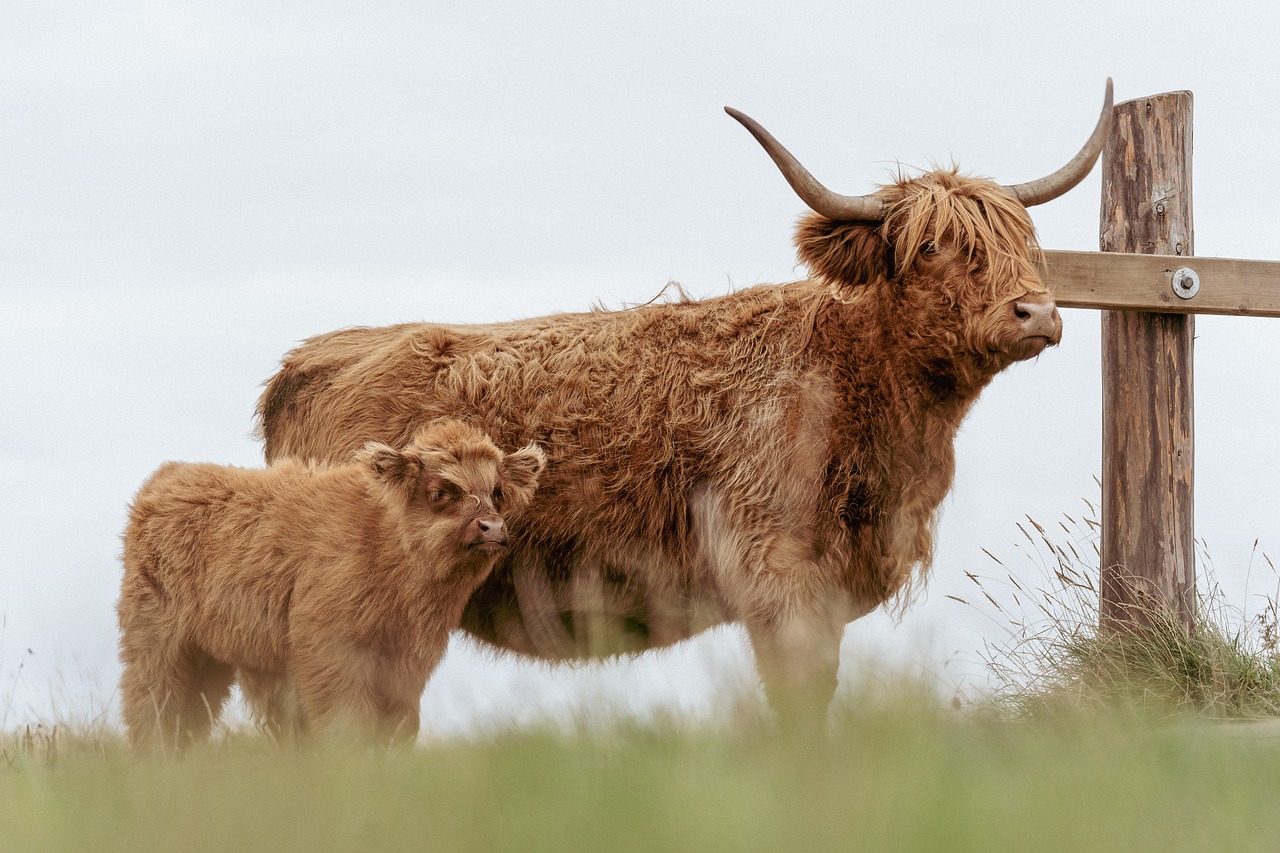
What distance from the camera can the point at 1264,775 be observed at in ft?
11.4

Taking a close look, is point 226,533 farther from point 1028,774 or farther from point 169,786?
point 1028,774

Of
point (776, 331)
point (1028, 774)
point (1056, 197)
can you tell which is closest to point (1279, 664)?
point (1056, 197)

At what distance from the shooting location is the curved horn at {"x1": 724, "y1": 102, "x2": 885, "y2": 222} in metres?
6.13

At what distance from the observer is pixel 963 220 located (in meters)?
6.05

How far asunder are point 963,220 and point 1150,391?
2870 mm

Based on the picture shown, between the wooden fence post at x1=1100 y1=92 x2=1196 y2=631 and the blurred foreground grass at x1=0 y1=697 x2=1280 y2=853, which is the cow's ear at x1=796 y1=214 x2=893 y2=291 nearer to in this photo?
the wooden fence post at x1=1100 y1=92 x2=1196 y2=631

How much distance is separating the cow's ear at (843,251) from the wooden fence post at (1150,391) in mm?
2772

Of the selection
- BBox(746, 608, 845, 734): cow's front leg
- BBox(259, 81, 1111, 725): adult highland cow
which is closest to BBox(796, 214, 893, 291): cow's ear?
BBox(259, 81, 1111, 725): adult highland cow

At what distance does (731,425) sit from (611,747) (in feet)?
10.3

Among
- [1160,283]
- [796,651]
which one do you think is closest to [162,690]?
[796,651]

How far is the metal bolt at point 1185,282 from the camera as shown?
8.07 m

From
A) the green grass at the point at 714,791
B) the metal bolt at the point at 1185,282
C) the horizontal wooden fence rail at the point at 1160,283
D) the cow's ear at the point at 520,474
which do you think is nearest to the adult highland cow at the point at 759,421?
the cow's ear at the point at 520,474

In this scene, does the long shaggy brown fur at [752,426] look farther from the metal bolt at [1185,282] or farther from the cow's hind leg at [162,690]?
the metal bolt at [1185,282]

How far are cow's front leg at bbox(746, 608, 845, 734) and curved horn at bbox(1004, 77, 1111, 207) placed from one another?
2.45 m
